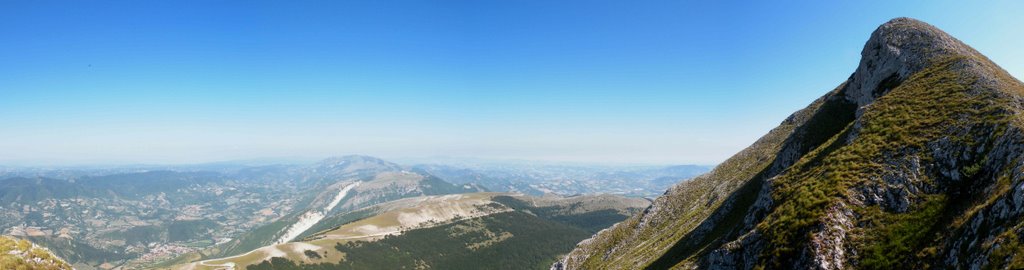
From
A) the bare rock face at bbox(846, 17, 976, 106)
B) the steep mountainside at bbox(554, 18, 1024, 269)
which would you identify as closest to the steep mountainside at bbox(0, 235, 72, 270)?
the steep mountainside at bbox(554, 18, 1024, 269)

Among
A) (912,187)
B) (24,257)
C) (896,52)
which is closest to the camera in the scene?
(912,187)

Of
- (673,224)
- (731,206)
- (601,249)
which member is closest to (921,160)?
(731,206)

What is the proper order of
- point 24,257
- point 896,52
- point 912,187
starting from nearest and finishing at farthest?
point 912,187, point 24,257, point 896,52

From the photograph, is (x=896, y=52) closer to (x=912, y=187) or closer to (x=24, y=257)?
(x=912, y=187)

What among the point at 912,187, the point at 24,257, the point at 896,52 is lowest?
the point at 24,257

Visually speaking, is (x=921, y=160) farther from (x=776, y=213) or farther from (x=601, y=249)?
(x=601, y=249)

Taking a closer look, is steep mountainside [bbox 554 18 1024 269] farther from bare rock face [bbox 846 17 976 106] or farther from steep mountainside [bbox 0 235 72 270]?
steep mountainside [bbox 0 235 72 270]

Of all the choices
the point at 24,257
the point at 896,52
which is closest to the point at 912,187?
the point at 896,52

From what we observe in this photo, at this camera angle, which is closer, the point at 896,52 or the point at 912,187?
the point at 912,187

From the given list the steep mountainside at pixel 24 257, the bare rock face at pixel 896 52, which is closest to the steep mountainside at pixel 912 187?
the bare rock face at pixel 896 52
